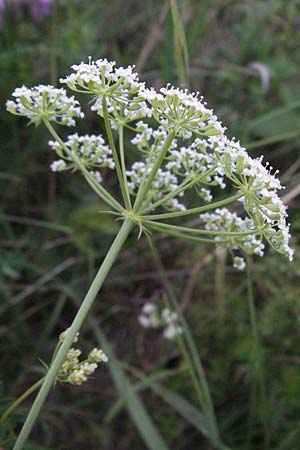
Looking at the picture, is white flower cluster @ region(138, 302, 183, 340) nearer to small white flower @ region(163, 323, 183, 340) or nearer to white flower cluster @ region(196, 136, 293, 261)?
small white flower @ region(163, 323, 183, 340)

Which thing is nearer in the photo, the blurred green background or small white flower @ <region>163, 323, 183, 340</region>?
the blurred green background

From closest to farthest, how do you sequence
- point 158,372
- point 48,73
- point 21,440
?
point 21,440 < point 158,372 < point 48,73

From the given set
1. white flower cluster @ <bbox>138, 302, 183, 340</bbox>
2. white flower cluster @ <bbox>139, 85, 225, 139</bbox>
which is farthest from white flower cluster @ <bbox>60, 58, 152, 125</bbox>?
white flower cluster @ <bbox>138, 302, 183, 340</bbox>

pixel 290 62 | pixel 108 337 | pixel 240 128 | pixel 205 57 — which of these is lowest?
pixel 108 337

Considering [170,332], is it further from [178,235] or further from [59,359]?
[59,359]

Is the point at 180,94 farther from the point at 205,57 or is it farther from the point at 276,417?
the point at 205,57

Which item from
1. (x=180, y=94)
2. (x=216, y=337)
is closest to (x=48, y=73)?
(x=216, y=337)

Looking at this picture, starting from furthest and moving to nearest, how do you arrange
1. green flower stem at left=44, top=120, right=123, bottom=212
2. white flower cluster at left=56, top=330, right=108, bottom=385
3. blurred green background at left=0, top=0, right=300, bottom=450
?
blurred green background at left=0, top=0, right=300, bottom=450
green flower stem at left=44, top=120, right=123, bottom=212
white flower cluster at left=56, top=330, right=108, bottom=385
